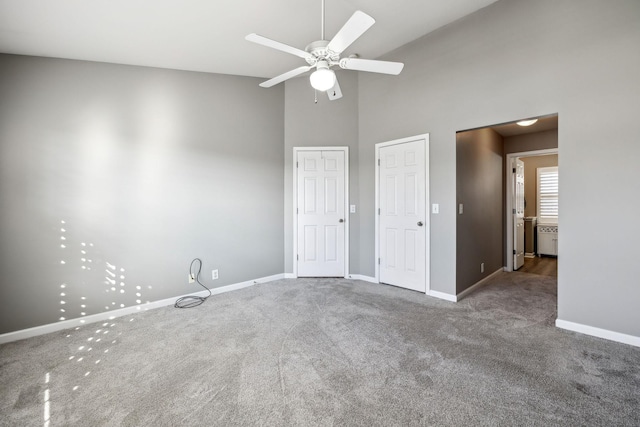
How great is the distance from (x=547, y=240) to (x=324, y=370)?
6579mm

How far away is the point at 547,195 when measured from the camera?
628 centimetres

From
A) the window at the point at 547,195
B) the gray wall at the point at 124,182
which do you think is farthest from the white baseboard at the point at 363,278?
the window at the point at 547,195

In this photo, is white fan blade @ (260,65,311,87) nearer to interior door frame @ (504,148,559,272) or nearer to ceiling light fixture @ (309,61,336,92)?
ceiling light fixture @ (309,61,336,92)

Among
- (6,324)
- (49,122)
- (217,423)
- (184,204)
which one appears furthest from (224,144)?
(217,423)

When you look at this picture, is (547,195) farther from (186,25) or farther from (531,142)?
(186,25)

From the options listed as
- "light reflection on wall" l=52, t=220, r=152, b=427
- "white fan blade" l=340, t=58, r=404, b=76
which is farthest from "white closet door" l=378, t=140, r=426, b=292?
"light reflection on wall" l=52, t=220, r=152, b=427

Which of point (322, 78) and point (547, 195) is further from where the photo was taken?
point (547, 195)

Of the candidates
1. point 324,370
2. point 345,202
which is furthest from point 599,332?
point 345,202

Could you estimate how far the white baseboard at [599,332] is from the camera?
7.51 ft

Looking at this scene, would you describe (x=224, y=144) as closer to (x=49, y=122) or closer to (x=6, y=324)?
(x=49, y=122)

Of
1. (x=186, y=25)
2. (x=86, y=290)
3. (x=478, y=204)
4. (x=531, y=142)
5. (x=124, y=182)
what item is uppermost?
(x=186, y=25)

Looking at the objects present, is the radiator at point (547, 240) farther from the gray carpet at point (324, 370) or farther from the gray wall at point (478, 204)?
the gray carpet at point (324, 370)

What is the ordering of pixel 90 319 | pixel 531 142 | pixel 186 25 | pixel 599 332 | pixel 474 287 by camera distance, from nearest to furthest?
pixel 599 332 → pixel 186 25 → pixel 90 319 → pixel 474 287 → pixel 531 142

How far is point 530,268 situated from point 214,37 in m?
6.19
